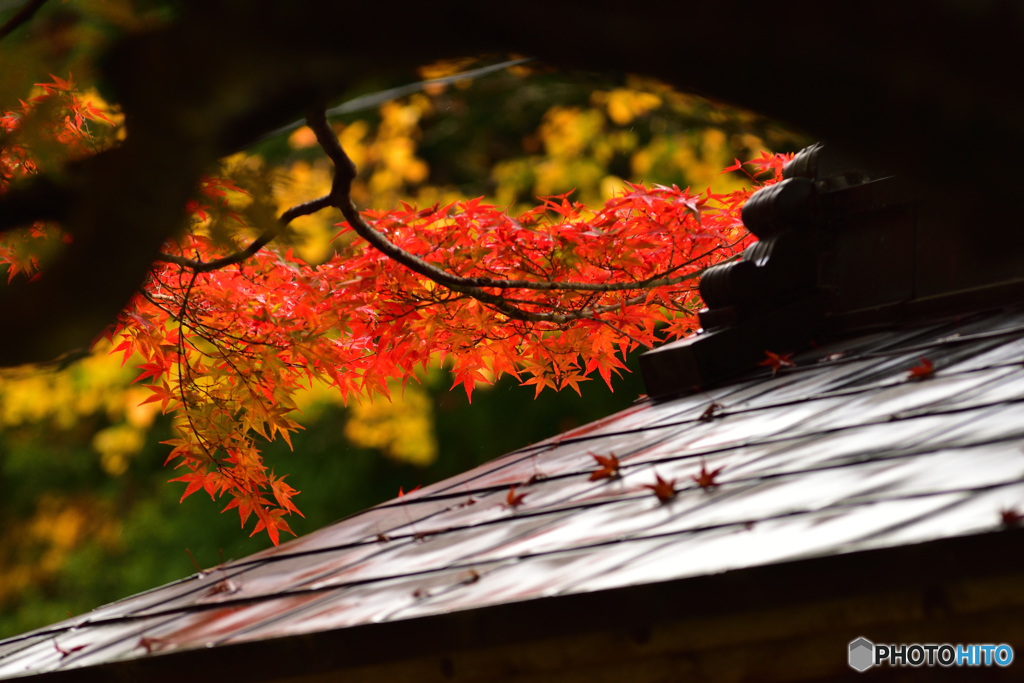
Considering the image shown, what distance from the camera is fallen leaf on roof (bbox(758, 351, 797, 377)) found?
11.6ft

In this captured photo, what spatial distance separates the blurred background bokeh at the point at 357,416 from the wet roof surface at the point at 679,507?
280 inches

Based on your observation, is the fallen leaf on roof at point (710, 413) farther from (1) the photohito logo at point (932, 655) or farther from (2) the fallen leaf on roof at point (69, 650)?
(2) the fallen leaf on roof at point (69, 650)

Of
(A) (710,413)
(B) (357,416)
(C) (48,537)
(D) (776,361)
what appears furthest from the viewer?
(C) (48,537)

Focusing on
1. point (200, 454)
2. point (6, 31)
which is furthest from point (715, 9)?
point (200, 454)

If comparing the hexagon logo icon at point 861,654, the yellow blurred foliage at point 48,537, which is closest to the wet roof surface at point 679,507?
the hexagon logo icon at point 861,654

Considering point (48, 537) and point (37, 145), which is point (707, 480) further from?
point (48, 537)

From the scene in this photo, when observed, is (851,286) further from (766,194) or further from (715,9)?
(715,9)

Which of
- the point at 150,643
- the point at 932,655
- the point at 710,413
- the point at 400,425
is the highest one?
the point at 400,425

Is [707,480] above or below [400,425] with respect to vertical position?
below

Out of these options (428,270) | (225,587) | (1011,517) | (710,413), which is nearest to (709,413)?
(710,413)

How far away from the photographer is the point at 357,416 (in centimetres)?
1411

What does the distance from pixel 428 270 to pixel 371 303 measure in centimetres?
79

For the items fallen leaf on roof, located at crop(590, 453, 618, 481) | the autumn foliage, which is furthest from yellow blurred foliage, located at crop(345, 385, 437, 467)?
fallen leaf on roof, located at crop(590, 453, 618, 481)

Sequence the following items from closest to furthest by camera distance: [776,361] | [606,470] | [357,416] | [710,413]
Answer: [606,470], [710,413], [776,361], [357,416]
